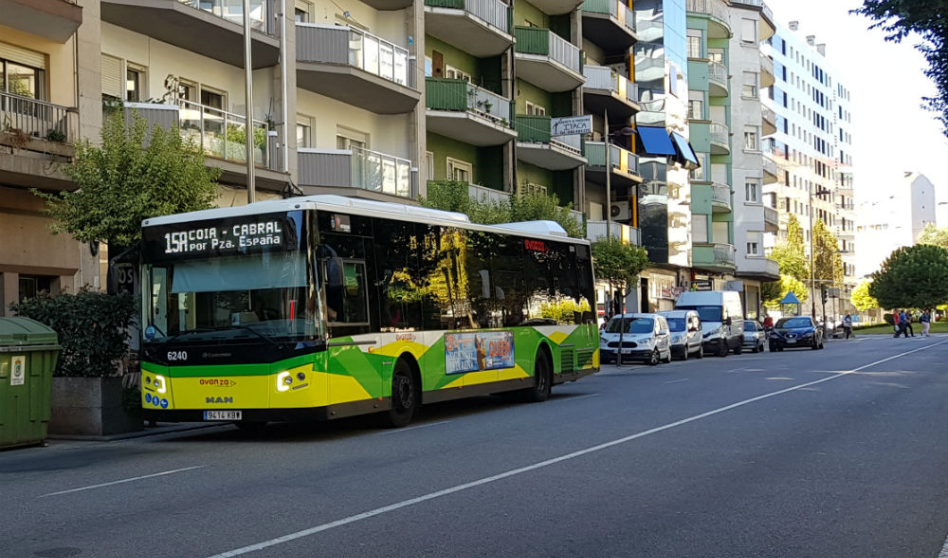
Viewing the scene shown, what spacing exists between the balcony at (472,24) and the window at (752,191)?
126 ft

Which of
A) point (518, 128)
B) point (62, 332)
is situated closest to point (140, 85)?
point (62, 332)

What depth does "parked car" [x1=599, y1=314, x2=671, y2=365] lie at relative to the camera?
3500cm

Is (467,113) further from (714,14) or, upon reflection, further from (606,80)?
(714,14)

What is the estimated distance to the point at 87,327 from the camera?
597 inches

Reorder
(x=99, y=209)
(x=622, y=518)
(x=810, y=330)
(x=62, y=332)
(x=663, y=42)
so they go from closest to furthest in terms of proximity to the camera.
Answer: (x=622, y=518) < (x=62, y=332) < (x=99, y=209) < (x=810, y=330) < (x=663, y=42)

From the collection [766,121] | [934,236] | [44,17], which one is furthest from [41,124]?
[934,236]

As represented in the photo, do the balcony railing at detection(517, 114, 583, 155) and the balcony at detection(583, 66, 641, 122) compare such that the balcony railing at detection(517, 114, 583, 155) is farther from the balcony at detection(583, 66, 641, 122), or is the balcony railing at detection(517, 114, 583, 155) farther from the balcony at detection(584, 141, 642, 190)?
the balcony at detection(583, 66, 641, 122)

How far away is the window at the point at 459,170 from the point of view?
118ft

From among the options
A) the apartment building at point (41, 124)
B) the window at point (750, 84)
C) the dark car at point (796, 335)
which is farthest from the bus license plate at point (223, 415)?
the window at point (750, 84)

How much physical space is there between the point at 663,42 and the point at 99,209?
137 ft

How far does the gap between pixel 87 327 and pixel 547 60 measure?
2762 cm

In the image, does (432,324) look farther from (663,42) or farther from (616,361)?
(663,42)

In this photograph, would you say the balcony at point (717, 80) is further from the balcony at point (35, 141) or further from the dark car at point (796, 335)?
the balcony at point (35, 141)

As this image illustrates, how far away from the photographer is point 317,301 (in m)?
13.2
